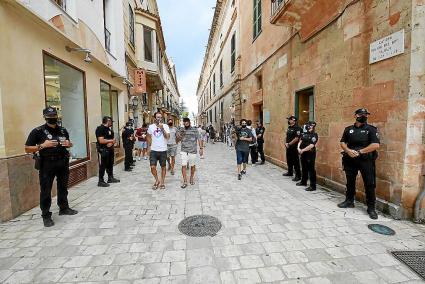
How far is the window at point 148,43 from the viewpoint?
14.1m

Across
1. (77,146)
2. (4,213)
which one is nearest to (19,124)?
(4,213)

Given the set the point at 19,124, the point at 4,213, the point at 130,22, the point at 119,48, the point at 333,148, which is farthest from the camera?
the point at 130,22

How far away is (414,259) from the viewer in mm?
2814

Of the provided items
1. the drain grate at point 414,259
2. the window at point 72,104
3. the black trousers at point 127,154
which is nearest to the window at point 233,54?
the black trousers at point 127,154

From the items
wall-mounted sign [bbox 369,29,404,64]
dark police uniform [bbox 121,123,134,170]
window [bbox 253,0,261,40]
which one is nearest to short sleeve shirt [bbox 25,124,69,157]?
dark police uniform [bbox 121,123,134,170]

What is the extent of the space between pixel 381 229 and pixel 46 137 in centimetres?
537

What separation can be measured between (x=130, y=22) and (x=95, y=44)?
5.46 m

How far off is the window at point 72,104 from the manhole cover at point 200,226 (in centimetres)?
445

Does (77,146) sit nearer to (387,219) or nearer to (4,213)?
(4,213)

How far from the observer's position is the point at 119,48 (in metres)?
10.1

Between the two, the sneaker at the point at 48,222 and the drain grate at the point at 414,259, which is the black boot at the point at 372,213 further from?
the sneaker at the point at 48,222

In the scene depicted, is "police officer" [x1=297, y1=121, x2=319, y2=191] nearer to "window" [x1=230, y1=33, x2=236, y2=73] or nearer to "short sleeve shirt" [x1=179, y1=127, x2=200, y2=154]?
"short sleeve shirt" [x1=179, y1=127, x2=200, y2=154]

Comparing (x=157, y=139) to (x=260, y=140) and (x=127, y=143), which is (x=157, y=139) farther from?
(x=260, y=140)

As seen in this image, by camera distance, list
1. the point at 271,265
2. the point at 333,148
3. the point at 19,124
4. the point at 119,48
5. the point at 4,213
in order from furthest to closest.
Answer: the point at 119,48 → the point at 333,148 → the point at 19,124 → the point at 4,213 → the point at 271,265
